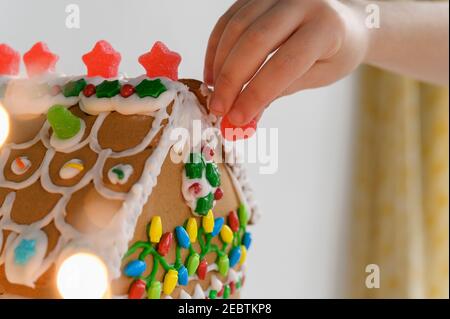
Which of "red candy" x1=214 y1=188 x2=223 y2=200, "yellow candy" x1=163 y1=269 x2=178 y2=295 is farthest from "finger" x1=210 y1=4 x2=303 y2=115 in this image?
"yellow candy" x1=163 y1=269 x2=178 y2=295

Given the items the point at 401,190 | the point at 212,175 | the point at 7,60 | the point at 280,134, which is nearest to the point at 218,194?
the point at 212,175

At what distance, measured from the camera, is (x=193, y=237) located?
75 cm

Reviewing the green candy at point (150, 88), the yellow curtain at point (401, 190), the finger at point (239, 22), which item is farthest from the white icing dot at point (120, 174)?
the yellow curtain at point (401, 190)

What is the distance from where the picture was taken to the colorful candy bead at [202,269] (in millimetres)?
771

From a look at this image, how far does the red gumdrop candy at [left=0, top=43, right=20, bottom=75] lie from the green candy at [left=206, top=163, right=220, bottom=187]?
313mm

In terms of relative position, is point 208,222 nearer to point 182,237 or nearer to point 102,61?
point 182,237

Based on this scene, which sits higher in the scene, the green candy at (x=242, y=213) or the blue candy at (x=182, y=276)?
the green candy at (x=242, y=213)

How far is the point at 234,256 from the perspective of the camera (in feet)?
2.77

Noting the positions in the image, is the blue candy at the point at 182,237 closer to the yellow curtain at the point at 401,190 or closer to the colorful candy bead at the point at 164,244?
the colorful candy bead at the point at 164,244

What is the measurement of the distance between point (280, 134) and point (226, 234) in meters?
0.83

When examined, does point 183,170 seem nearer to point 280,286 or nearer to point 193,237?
point 193,237

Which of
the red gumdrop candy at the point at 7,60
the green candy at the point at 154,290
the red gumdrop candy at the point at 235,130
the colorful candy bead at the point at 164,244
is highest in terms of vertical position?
the red gumdrop candy at the point at 7,60

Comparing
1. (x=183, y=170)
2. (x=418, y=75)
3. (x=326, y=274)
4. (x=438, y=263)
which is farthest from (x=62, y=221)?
(x=438, y=263)

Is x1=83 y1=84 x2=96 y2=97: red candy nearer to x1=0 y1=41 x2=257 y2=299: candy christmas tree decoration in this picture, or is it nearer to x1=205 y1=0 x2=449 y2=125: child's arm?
x1=0 y1=41 x2=257 y2=299: candy christmas tree decoration
